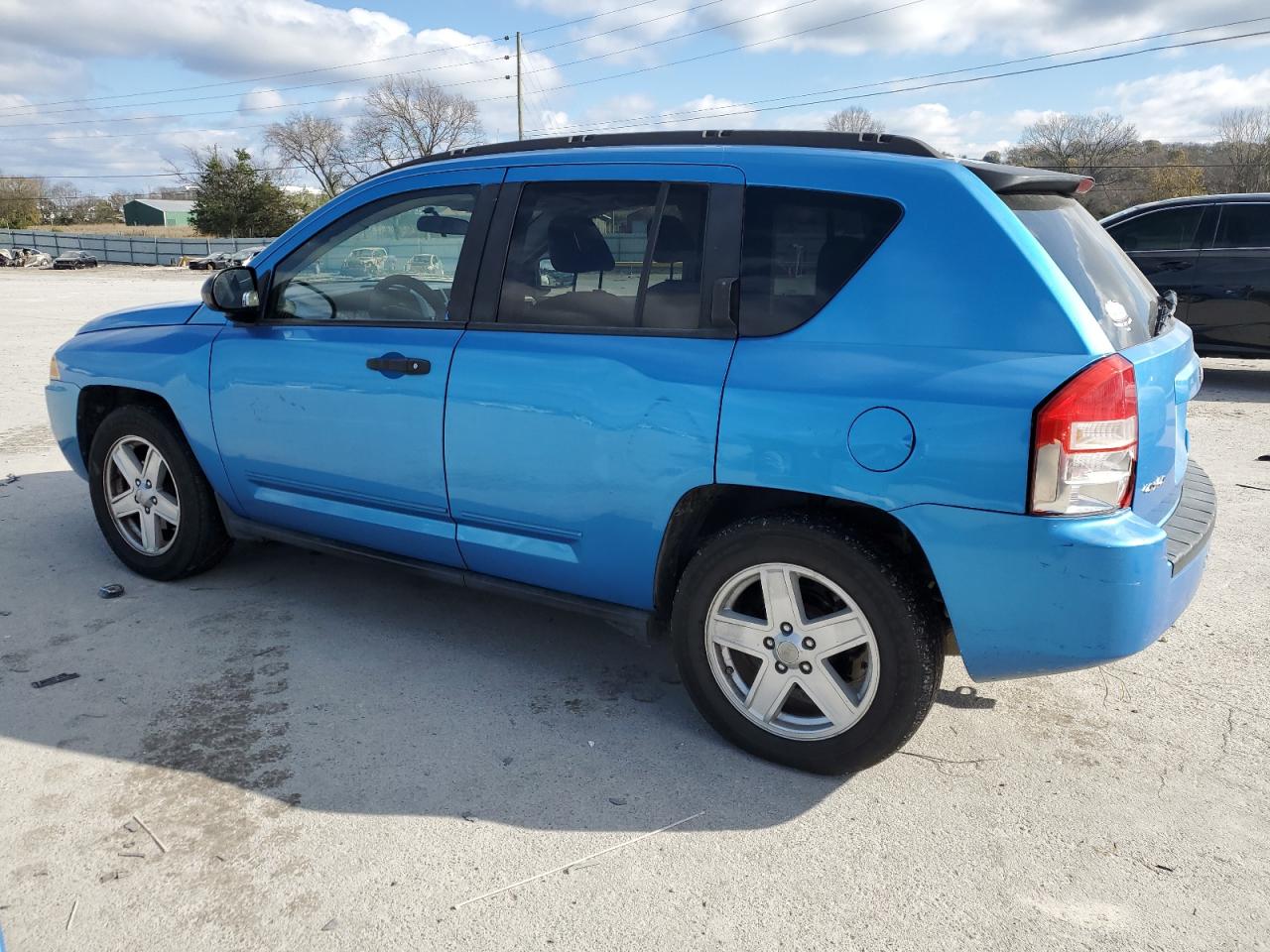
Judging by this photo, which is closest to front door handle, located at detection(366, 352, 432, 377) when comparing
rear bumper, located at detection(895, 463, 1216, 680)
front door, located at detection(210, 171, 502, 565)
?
front door, located at detection(210, 171, 502, 565)

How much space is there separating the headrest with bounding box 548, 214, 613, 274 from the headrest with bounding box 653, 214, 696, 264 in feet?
0.63

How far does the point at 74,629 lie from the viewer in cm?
401

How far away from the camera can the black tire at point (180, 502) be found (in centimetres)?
428

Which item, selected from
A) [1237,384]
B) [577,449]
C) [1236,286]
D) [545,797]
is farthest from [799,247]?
[1237,384]

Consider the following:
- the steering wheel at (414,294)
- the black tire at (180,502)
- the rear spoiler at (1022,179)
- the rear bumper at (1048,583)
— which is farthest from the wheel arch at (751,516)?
the black tire at (180,502)

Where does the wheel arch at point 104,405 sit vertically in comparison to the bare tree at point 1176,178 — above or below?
below

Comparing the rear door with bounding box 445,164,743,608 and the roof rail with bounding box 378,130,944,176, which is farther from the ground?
the roof rail with bounding box 378,130,944,176

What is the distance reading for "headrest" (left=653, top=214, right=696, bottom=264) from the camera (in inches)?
120

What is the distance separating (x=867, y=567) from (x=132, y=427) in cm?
339

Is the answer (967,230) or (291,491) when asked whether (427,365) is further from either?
(967,230)

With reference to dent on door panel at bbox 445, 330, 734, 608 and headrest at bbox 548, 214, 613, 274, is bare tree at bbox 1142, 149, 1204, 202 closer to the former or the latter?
headrest at bbox 548, 214, 613, 274

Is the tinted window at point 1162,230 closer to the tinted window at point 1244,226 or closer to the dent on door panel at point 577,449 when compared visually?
the tinted window at point 1244,226

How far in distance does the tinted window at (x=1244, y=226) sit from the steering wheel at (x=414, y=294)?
881cm

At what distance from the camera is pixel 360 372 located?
3.58 metres
